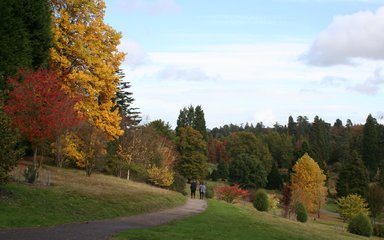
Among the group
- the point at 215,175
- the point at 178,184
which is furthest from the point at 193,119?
the point at 178,184

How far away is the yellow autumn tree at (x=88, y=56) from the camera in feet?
95.7

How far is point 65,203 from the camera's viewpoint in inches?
705

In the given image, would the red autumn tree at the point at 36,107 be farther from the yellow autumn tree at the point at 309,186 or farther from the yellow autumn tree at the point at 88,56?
the yellow autumn tree at the point at 309,186

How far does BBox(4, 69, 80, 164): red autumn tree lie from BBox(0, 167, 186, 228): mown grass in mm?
2868

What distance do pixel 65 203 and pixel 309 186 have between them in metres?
49.2

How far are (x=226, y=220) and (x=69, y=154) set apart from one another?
14.1m

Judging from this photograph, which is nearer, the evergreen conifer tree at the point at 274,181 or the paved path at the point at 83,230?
the paved path at the point at 83,230

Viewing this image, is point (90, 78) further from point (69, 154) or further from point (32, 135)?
point (32, 135)

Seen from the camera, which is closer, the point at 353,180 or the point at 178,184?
the point at 178,184

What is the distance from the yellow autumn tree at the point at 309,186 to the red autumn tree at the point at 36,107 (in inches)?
1679

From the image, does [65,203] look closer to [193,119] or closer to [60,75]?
[60,75]

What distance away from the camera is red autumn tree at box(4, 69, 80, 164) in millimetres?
20812

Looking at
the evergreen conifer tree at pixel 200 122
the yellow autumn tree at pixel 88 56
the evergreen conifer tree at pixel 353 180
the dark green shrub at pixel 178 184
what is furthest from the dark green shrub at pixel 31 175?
the evergreen conifer tree at pixel 200 122

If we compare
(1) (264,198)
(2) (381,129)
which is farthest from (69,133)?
(2) (381,129)
